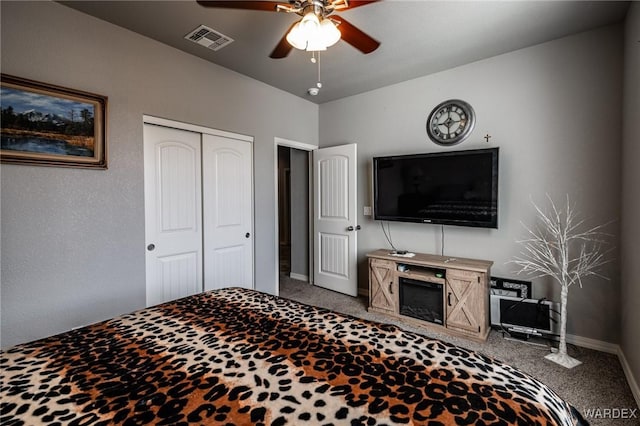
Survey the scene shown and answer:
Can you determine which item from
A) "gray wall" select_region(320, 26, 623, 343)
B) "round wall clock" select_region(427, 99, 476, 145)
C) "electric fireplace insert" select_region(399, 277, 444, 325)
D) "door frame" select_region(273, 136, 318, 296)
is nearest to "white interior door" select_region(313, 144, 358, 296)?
"door frame" select_region(273, 136, 318, 296)

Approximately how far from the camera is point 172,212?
286cm

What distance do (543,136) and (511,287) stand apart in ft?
4.87

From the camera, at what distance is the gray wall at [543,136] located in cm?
248

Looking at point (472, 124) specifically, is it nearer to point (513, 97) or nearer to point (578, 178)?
point (513, 97)

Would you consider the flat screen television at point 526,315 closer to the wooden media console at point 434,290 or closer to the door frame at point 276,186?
the wooden media console at point 434,290

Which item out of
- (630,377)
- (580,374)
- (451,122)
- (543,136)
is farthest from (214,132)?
(630,377)

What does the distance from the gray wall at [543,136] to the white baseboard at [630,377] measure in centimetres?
19

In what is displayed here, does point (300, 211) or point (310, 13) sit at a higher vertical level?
point (310, 13)

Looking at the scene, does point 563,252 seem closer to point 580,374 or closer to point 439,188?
point 580,374

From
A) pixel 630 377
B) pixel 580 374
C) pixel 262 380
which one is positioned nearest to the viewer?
pixel 262 380

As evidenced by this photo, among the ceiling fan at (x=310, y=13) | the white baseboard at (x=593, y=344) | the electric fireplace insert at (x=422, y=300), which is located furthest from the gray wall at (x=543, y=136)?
the ceiling fan at (x=310, y=13)

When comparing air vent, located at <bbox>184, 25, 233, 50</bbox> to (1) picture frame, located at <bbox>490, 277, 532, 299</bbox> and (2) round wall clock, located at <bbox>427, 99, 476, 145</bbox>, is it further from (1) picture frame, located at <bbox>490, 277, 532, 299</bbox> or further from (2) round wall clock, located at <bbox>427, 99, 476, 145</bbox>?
(1) picture frame, located at <bbox>490, 277, 532, 299</bbox>

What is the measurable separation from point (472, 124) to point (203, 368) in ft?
10.7

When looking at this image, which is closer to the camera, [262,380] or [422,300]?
[262,380]
